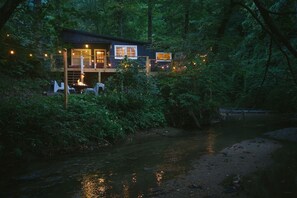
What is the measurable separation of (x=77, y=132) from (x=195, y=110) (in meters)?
11.1

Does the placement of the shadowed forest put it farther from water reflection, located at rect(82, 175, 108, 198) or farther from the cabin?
the cabin

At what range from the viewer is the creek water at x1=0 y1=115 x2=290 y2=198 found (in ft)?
30.8

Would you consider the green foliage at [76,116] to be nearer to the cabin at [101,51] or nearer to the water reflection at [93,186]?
the water reflection at [93,186]

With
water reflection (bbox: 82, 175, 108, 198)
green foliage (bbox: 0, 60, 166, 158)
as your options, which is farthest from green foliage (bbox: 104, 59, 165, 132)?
water reflection (bbox: 82, 175, 108, 198)

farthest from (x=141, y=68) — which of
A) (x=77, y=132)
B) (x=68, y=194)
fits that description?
(x=68, y=194)

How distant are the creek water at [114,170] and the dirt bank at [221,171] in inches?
16.5

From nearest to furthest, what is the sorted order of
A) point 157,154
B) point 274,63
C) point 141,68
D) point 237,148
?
1. point 157,154
2. point 237,148
3. point 141,68
4. point 274,63

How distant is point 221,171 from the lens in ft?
36.8

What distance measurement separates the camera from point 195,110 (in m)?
24.5

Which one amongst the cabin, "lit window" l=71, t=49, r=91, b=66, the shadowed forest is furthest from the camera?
"lit window" l=71, t=49, r=91, b=66

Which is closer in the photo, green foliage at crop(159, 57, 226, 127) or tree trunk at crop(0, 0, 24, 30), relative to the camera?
tree trunk at crop(0, 0, 24, 30)

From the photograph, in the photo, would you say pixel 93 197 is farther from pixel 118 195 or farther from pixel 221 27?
pixel 221 27

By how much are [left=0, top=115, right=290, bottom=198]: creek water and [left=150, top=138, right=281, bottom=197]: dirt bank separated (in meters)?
0.42

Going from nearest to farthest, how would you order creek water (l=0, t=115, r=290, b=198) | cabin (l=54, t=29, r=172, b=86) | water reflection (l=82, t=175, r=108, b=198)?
water reflection (l=82, t=175, r=108, b=198) < creek water (l=0, t=115, r=290, b=198) < cabin (l=54, t=29, r=172, b=86)
